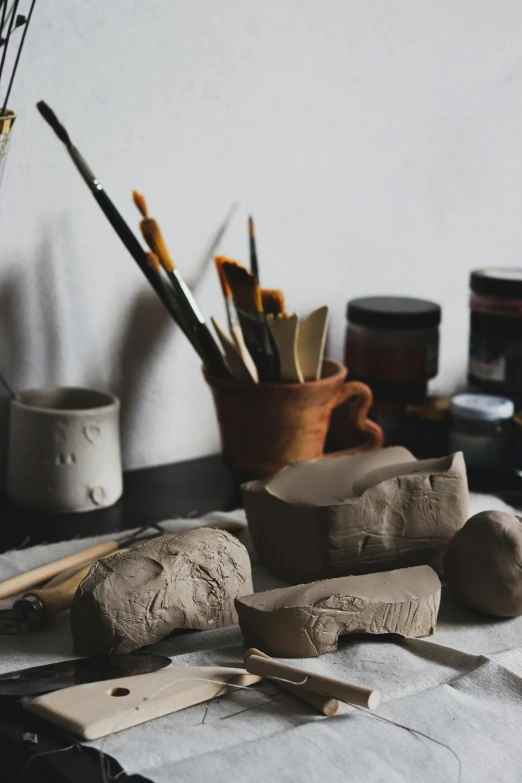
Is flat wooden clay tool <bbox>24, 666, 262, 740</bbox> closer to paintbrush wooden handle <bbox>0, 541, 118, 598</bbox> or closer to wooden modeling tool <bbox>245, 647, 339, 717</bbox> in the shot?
wooden modeling tool <bbox>245, 647, 339, 717</bbox>

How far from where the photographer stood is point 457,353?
1.32m

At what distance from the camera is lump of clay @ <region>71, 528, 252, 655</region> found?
0.65 metres

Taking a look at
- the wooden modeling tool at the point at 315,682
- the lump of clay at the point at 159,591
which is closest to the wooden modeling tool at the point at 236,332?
the lump of clay at the point at 159,591

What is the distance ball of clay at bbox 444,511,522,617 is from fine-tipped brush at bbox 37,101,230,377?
1.06 ft

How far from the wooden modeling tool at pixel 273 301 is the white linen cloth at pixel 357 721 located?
330 millimetres

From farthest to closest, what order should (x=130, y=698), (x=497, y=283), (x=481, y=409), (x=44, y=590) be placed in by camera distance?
1. (x=497, y=283)
2. (x=481, y=409)
3. (x=44, y=590)
4. (x=130, y=698)

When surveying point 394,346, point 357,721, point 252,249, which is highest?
point 252,249

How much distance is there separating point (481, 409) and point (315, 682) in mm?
482

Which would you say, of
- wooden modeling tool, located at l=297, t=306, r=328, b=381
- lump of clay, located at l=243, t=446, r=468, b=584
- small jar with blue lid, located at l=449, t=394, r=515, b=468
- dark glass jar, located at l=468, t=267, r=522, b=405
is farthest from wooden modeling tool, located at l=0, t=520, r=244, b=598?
dark glass jar, located at l=468, t=267, r=522, b=405

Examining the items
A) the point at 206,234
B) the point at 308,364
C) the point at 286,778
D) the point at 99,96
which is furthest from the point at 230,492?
the point at 286,778

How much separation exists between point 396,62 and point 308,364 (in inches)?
16.5

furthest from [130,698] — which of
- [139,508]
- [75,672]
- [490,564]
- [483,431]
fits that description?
[483,431]

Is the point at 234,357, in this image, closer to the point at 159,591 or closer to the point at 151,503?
the point at 151,503

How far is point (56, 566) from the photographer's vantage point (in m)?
0.77
